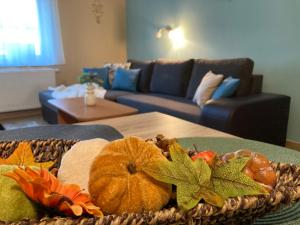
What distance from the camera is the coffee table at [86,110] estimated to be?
2238mm

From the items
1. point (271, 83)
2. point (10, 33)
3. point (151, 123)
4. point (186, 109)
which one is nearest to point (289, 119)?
point (271, 83)

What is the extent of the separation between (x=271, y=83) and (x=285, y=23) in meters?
0.60

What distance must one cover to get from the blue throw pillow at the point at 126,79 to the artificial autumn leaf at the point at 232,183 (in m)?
3.45

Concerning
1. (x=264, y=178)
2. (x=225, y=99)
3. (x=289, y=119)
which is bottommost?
(x=289, y=119)

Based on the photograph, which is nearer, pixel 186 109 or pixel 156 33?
pixel 186 109

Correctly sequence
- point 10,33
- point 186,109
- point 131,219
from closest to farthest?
1. point 131,219
2. point 186,109
3. point 10,33

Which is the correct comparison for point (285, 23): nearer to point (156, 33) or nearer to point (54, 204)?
point (156, 33)

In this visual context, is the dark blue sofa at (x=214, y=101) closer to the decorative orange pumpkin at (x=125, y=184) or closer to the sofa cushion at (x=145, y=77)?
the sofa cushion at (x=145, y=77)

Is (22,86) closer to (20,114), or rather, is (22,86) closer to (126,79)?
(20,114)

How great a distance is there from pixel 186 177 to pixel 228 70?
262 cm

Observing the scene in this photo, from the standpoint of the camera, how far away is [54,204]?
0.33 meters

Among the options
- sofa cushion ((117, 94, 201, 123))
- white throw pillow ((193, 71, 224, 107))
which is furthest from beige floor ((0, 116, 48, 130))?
white throw pillow ((193, 71, 224, 107))

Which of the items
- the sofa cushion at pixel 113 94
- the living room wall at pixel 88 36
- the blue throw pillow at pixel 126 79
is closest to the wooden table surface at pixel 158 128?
the sofa cushion at pixel 113 94

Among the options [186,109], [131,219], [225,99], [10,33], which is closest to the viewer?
[131,219]
